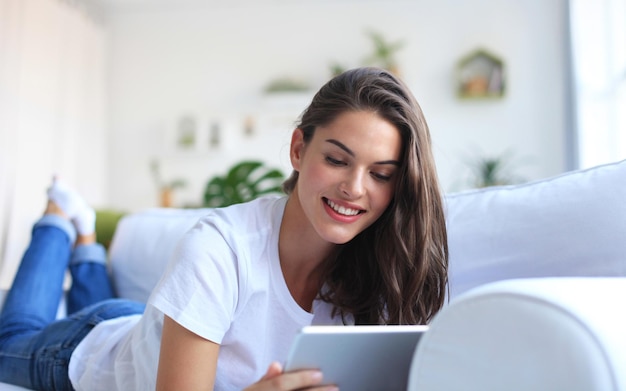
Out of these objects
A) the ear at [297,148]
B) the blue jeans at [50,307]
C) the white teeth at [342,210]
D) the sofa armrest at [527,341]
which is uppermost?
the ear at [297,148]

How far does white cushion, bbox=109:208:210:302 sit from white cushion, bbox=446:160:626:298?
0.83m

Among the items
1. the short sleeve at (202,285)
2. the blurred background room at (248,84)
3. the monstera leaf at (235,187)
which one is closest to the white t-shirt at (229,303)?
the short sleeve at (202,285)

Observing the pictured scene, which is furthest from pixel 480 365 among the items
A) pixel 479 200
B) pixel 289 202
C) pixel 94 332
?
pixel 94 332

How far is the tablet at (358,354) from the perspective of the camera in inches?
26.3

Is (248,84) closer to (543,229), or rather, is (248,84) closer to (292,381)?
(543,229)

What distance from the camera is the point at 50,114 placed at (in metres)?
4.50

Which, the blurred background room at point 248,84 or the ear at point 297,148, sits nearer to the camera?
the ear at point 297,148

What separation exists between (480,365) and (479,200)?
2.61 feet

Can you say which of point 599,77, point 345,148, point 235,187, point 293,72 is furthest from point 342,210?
point 293,72

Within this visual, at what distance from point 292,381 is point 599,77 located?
3.82 metres

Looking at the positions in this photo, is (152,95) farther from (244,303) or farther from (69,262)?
(244,303)

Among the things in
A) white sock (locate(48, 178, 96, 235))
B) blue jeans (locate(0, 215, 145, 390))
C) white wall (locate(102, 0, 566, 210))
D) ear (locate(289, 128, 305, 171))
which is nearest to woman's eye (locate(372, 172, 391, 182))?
ear (locate(289, 128, 305, 171))

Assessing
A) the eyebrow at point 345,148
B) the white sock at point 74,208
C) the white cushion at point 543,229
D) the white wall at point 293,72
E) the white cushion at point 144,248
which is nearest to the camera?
the eyebrow at point 345,148

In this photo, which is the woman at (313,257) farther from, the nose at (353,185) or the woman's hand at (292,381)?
the woman's hand at (292,381)
